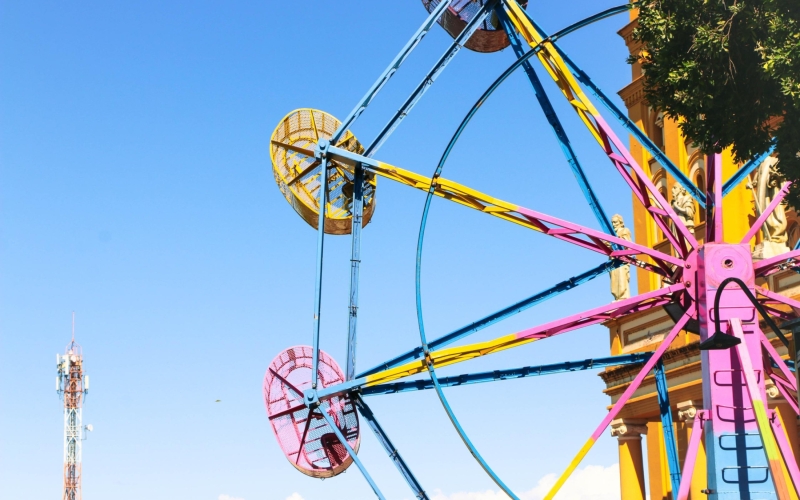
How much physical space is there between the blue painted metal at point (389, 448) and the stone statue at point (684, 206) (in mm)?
11002

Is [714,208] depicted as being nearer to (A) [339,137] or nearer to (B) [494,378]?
(B) [494,378]

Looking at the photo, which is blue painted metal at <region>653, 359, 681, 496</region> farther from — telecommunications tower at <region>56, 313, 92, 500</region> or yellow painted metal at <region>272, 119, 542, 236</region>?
telecommunications tower at <region>56, 313, 92, 500</region>

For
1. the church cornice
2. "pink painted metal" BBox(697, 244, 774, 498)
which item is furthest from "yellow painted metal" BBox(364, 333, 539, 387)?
the church cornice

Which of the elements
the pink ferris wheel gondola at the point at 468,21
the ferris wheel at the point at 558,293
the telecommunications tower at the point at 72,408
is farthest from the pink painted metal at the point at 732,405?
the telecommunications tower at the point at 72,408

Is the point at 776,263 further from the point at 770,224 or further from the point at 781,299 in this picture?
the point at 770,224

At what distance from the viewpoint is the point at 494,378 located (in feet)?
93.7

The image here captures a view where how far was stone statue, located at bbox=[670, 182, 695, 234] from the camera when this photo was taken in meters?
34.6

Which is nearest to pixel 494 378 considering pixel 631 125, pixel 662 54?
pixel 631 125

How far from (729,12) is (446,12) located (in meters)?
14.4

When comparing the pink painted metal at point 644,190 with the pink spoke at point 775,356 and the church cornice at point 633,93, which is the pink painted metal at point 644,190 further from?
the church cornice at point 633,93

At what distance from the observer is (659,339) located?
3638 cm

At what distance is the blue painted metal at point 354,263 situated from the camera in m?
28.7

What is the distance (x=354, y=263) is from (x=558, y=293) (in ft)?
15.8

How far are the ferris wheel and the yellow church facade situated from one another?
80.3 inches
